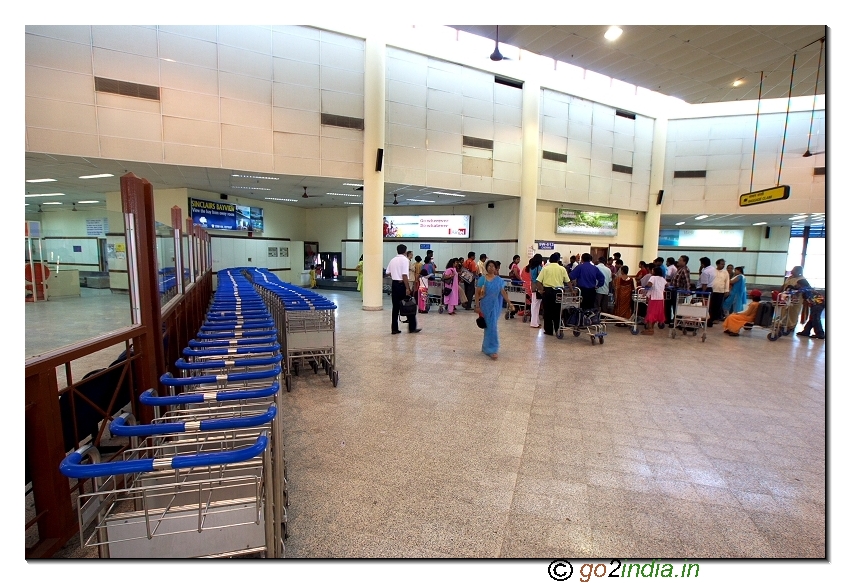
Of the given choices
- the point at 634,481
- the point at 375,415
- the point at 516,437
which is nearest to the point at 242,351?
the point at 375,415

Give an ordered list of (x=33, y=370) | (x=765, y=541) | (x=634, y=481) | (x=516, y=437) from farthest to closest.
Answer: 1. (x=516, y=437)
2. (x=634, y=481)
3. (x=765, y=541)
4. (x=33, y=370)

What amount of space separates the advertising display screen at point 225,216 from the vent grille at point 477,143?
9.55 metres

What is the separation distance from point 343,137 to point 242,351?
9.58 meters

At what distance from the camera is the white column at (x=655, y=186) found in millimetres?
17047

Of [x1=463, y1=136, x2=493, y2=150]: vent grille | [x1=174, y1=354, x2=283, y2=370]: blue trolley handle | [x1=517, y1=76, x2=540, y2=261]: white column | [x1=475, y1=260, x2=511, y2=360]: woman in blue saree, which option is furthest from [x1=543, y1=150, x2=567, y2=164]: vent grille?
[x1=174, y1=354, x2=283, y2=370]: blue trolley handle

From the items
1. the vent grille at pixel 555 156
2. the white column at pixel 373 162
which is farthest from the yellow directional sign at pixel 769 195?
the white column at pixel 373 162

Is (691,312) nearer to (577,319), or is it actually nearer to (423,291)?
(577,319)

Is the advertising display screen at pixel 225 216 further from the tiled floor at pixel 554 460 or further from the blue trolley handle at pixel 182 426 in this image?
the blue trolley handle at pixel 182 426

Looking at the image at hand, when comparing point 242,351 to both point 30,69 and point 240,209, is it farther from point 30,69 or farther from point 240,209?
point 240,209

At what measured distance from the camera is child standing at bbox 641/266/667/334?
855cm

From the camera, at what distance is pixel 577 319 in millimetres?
8312

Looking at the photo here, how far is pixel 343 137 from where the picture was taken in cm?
1127

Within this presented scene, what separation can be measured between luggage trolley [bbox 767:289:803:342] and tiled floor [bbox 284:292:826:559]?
3427 mm

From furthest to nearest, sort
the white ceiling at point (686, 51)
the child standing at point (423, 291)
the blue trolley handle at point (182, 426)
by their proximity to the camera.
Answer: the child standing at point (423, 291), the white ceiling at point (686, 51), the blue trolley handle at point (182, 426)
